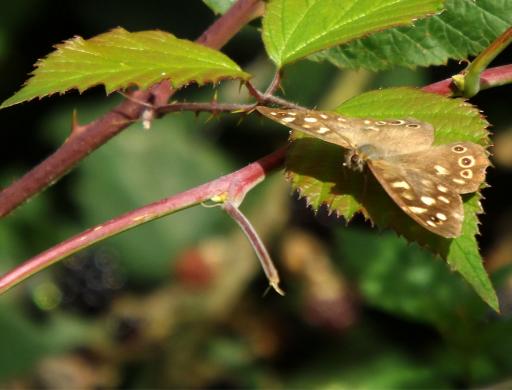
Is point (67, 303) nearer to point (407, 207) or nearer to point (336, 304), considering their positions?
point (336, 304)

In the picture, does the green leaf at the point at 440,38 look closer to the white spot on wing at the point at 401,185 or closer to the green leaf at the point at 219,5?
the green leaf at the point at 219,5

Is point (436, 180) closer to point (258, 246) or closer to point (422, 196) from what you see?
point (422, 196)

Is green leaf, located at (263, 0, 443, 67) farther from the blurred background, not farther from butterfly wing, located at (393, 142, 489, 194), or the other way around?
the blurred background

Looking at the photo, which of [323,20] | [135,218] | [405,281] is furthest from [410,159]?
[405,281]

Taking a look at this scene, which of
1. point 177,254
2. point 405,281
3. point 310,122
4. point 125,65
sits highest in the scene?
point 125,65

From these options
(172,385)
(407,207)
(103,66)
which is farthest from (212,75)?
(172,385)

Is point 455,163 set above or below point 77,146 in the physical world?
below

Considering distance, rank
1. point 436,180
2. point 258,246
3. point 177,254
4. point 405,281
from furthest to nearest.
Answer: point 177,254 < point 405,281 < point 436,180 < point 258,246
